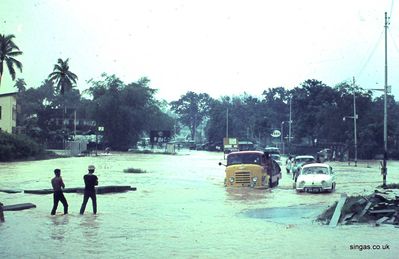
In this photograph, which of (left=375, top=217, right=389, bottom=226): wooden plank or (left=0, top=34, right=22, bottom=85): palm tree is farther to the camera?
(left=0, top=34, right=22, bottom=85): palm tree

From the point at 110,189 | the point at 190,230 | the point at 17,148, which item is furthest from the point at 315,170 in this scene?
the point at 17,148

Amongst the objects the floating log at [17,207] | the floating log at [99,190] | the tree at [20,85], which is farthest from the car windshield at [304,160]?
the tree at [20,85]

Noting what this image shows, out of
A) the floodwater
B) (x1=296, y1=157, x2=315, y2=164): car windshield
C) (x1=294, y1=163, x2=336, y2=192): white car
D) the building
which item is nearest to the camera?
the floodwater

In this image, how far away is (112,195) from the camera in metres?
26.4

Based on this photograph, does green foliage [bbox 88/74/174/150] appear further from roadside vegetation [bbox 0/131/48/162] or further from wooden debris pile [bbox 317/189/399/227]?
wooden debris pile [bbox 317/189/399/227]

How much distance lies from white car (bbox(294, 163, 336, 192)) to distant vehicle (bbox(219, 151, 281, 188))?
2011 mm

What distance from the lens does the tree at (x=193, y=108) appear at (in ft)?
597

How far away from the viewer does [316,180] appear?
27.3 m

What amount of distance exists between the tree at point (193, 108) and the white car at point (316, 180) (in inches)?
5991

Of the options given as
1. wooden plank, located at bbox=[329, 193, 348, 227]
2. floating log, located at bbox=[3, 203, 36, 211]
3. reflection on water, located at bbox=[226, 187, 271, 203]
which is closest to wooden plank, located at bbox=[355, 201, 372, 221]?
wooden plank, located at bbox=[329, 193, 348, 227]

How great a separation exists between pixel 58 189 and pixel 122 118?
86214 millimetres

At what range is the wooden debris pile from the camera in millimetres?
15289

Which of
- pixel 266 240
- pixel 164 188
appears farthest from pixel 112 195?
pixel 266 240

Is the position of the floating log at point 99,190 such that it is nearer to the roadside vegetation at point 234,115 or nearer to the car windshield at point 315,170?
the car windshield at point 315,170
